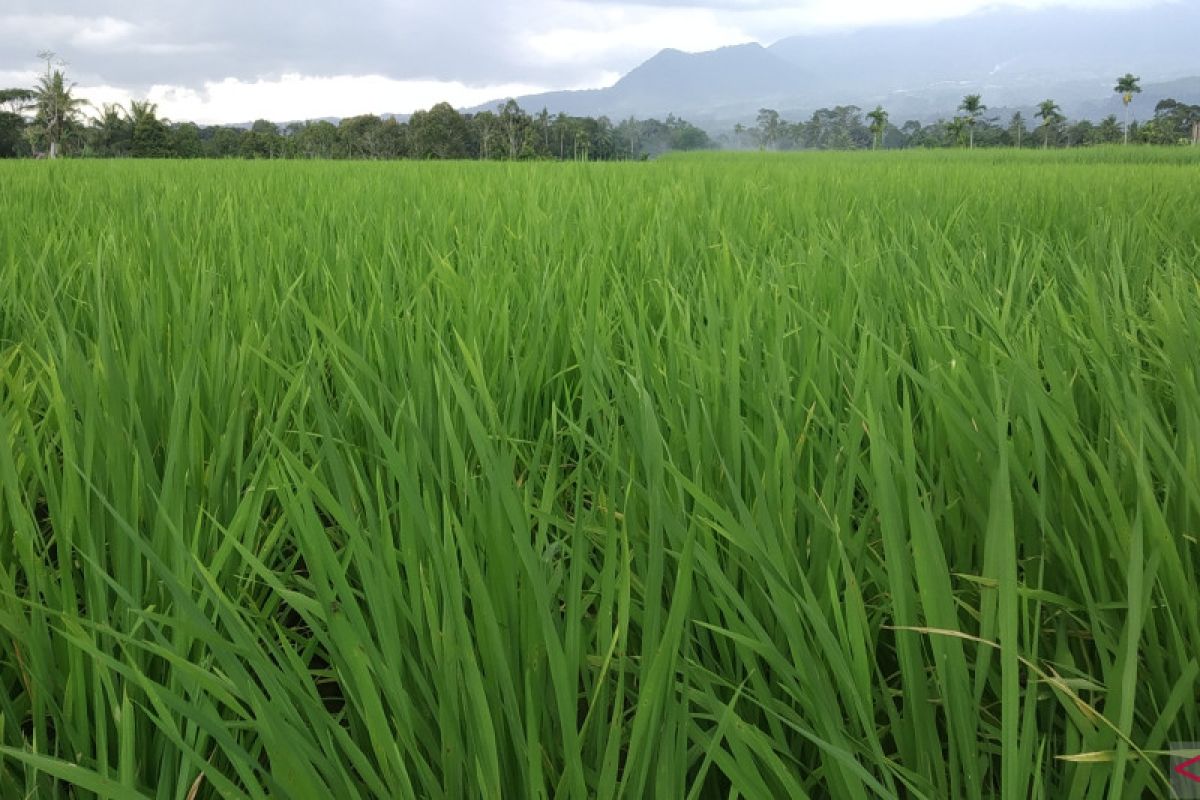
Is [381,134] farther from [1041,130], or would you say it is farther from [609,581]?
[609,581]

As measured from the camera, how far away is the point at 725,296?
1.23 meters

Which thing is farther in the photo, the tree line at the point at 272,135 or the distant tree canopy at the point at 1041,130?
the distant tree canopy at the point at 1041,130

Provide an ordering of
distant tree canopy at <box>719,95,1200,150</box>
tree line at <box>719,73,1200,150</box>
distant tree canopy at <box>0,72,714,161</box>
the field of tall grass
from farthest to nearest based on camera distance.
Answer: distant tree canopy at <box>719,95,1200,150</box> < tree line at <box>719,73,1200,150</box> < distant tree canopy at <box>0,72,714,161</box> < the field of tall grass

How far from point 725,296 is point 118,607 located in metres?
0.89

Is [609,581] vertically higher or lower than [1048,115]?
lower

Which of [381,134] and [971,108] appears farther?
[971,108]

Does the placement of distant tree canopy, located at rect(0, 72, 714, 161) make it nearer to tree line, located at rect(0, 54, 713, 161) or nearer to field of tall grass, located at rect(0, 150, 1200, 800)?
tree line, located at rect(0, 54, 713, 161)

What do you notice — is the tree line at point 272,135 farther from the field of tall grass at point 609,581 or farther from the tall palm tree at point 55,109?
the field of tall grass at point 609,581

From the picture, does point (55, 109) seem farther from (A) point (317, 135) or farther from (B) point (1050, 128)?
(B) point (1050, 128)

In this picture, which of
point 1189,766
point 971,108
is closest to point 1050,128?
point 971,108

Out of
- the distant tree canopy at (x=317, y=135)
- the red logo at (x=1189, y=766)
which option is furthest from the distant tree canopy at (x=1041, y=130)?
the red logo at (x=1189, y=766)

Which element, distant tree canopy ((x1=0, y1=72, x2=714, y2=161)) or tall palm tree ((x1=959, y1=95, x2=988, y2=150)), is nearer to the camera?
distant tree canopy ((x1=0, y1=72, x2=714, y2=161))

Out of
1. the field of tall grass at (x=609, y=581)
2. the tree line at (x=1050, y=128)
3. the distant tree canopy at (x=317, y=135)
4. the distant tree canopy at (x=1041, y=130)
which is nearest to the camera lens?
the field of tall grass at (x=609, y=581)

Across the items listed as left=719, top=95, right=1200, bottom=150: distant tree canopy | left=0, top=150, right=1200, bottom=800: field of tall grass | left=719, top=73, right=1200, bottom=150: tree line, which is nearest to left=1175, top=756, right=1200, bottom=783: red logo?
left=0, top=150, right=1200, bottom=800: field of tall grass
